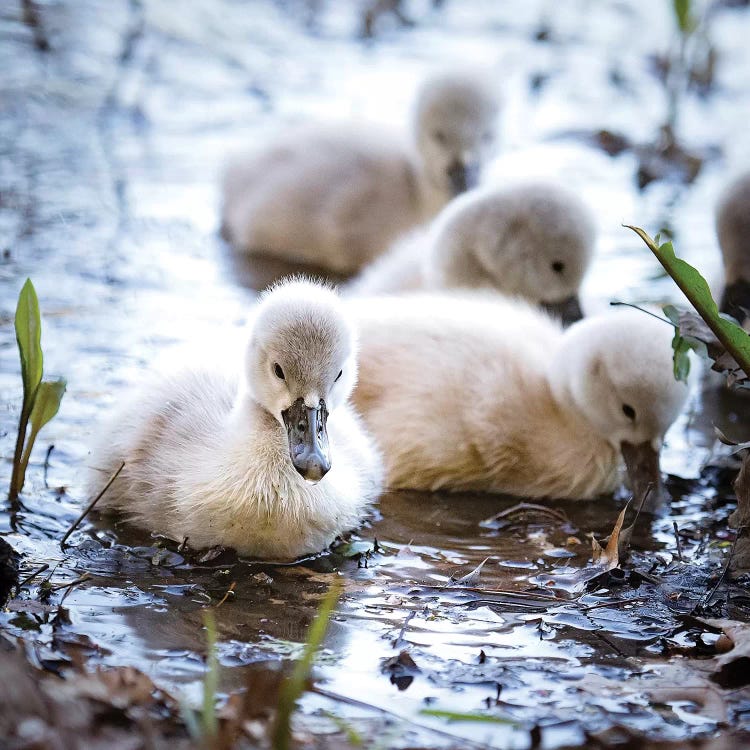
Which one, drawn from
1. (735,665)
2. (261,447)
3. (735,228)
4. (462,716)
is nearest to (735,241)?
(735,228)

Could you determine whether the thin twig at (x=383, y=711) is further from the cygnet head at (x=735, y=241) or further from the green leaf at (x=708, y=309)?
the cygnet head at (x=735, y=241)

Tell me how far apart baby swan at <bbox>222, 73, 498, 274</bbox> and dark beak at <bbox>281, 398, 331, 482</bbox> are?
10.6ft

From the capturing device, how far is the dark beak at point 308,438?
3.49 meters

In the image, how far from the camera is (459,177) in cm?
674

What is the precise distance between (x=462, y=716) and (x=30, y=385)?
5.78 feet

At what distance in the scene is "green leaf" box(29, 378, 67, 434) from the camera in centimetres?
394

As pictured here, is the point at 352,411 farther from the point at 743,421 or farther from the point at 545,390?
the point at 743,421

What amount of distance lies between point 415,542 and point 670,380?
964mm

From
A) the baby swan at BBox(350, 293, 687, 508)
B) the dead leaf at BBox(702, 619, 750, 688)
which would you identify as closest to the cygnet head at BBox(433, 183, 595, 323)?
the baby swan at BBox(350, 293, 687, 508)

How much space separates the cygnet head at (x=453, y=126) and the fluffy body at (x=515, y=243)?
1.04 metres

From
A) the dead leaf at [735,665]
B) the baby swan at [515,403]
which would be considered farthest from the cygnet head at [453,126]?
the dead leaf at [735,665]

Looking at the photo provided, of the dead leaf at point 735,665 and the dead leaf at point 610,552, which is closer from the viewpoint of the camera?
the dead leaf at point 735,665

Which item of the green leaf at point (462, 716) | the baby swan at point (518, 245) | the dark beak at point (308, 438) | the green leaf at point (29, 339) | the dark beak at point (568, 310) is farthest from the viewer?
the dark beak at point (568, 310)

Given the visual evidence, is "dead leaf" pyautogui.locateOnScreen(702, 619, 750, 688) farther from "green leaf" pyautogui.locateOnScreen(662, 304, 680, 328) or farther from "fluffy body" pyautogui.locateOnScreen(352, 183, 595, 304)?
"fluffy body" pyautogui.locateOnScreen(352, 183, 595, 304)
